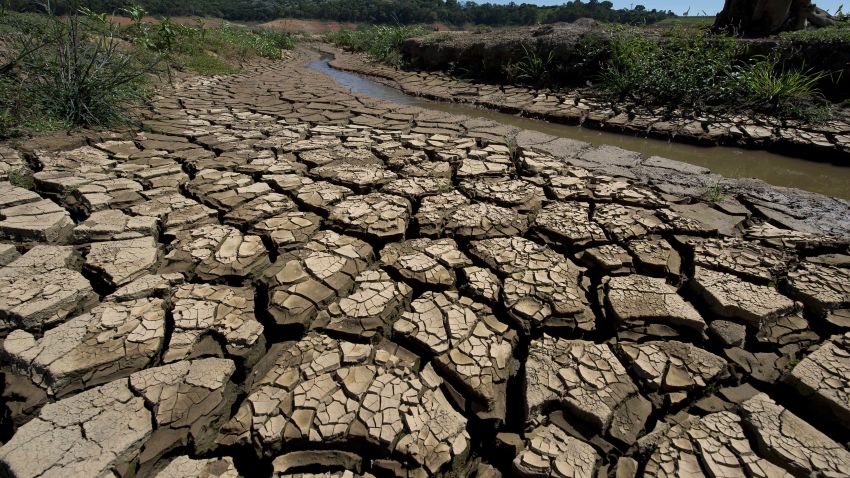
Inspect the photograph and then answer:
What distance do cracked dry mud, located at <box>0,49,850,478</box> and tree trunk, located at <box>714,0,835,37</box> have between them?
18.8 feet

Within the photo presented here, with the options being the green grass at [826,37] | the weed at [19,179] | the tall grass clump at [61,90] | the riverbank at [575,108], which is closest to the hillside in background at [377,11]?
the riverbank at [575,108]

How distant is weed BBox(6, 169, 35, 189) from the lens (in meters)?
2.25

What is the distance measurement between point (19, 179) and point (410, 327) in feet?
7.80

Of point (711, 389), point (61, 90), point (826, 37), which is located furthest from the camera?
point (826, 37)

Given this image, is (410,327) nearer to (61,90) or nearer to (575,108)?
(61,90)

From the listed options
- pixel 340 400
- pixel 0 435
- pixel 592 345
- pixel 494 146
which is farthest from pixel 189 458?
pixel 494 146

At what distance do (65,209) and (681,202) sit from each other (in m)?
3.24

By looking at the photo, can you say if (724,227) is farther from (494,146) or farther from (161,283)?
(161,283)

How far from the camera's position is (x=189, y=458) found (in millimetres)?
1084

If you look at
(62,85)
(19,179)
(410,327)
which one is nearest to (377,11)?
(62,85)

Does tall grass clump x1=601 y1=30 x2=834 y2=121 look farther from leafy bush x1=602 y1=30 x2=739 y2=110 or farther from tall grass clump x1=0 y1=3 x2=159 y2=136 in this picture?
tall grass clump x1=0 y1=3 x2=159 y2=136

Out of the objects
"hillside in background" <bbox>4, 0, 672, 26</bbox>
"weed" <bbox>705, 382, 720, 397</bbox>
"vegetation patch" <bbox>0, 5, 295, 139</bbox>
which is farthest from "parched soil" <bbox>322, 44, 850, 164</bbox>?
"hillside in background" <bbox>4, 0, 672, 26</bbox>

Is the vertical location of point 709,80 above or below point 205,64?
above

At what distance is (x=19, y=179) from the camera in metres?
2.27
